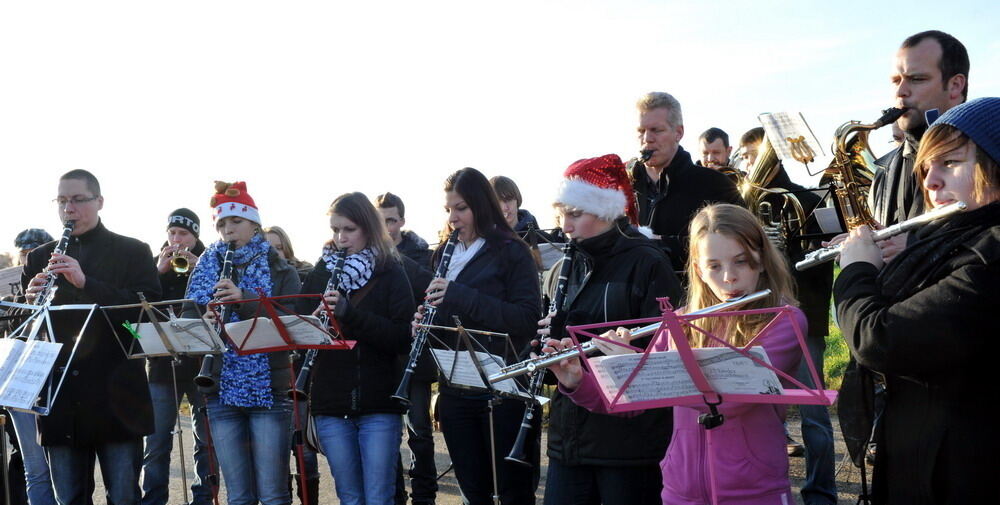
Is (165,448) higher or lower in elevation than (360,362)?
lower

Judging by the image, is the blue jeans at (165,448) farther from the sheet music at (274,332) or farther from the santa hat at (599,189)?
the santa hat at (599,189)

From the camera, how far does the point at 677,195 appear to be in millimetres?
5145

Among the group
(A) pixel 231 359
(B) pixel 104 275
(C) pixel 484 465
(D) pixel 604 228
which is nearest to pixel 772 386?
(D) pixel 604 228

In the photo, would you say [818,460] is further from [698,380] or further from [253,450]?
[253,450]

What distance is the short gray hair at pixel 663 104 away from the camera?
5191 mm

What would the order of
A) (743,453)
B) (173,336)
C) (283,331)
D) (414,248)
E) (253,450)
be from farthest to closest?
(414,248)
(253,450)
(173,336)
(283,331)
(743,453)

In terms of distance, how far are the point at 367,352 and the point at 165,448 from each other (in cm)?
231

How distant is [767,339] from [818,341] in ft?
8.95

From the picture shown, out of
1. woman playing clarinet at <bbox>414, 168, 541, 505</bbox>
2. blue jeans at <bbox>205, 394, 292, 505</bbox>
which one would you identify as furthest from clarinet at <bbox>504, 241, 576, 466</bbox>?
blue jeans at <bbox>205, 394, 292, 505</bbox>

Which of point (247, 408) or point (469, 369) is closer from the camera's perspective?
point (469, 369)

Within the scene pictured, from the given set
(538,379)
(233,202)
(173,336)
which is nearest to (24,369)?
(173,336)

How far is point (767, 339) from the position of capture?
9.60 ft

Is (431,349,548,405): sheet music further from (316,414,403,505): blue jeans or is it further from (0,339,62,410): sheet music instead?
(0,339,62,410): sheet music

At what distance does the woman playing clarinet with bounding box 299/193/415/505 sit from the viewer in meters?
4.64
